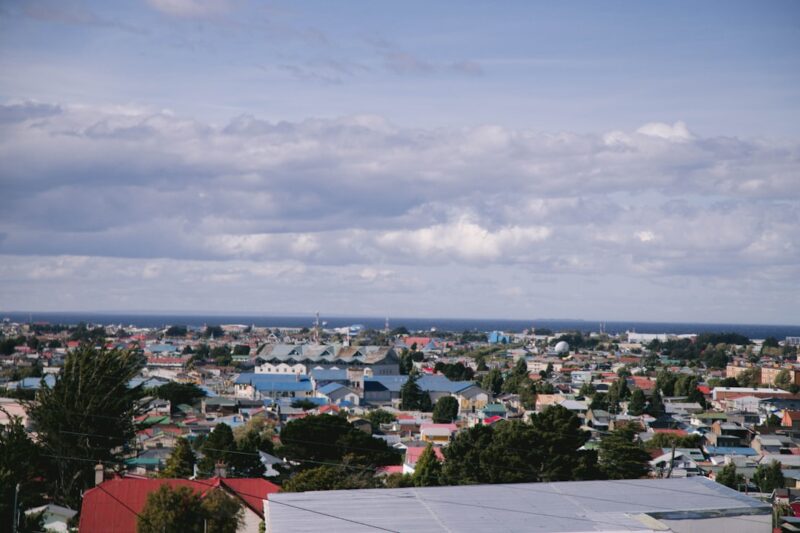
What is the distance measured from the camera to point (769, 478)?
3073 centimetres

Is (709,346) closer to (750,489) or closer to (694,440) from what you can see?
(694,440)

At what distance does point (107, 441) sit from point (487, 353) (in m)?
96.8

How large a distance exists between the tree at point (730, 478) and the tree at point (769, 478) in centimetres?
66

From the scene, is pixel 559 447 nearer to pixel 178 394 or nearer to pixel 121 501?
pixel 121 501

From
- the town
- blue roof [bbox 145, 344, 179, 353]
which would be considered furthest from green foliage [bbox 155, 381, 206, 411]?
blue roof [bbox 145, 344, 179, 353]

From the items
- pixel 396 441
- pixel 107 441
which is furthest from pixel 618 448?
pixel 396 441

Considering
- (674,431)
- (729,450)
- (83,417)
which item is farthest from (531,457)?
(674,431)

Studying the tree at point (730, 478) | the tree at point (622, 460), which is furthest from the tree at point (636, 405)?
the tree at point (622, 460)

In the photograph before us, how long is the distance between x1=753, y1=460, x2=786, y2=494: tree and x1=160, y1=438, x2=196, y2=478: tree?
16126 millimetres

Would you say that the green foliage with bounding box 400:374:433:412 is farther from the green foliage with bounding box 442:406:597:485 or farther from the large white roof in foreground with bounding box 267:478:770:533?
the large white roof in foreground with bounding box 267:478:770:533

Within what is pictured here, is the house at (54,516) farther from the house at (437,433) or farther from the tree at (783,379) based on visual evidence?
the tree at (783,379)

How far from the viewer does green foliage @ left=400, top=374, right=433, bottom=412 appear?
59375 mm

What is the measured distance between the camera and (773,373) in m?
76.6

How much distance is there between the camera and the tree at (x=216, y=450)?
27402 millimetres
